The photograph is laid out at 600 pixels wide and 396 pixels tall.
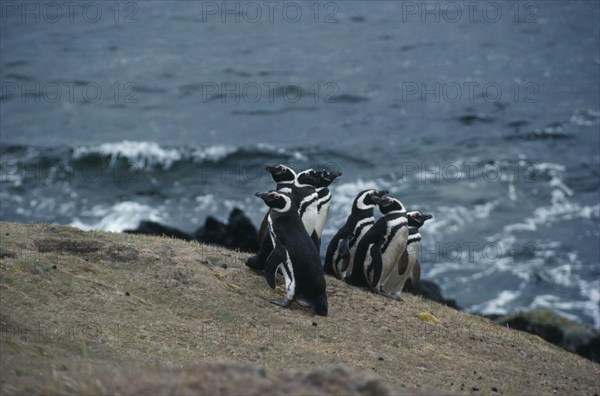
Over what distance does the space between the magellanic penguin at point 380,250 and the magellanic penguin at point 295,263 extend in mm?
1636

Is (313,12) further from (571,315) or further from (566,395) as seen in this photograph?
(566,395)

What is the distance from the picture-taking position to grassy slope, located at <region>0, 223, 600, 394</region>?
1041 cm

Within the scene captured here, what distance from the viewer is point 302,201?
47.5 ft

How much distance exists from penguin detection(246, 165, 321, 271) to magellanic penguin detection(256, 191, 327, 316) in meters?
0.54

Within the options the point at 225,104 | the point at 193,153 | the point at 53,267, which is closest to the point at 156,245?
the point at 53,267

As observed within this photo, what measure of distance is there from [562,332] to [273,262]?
8.12 m

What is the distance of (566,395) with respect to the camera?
12375 millimetres

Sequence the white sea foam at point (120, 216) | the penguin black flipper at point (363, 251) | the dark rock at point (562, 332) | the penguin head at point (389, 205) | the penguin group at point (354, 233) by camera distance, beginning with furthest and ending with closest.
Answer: the white sea foam at point (120, 216)
the dark rock at point (562, 332)
the penguin head at point (389, 205)
the penguin black flipper at point (363, 251)
the penguin group at point (354, 233)

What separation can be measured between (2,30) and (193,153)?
58.8 feet

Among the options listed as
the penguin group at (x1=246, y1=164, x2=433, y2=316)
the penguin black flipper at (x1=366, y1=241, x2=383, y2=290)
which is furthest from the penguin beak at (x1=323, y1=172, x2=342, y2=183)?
the penguin black flipper at (x1=366, y1=241, x2=383, y2=290)

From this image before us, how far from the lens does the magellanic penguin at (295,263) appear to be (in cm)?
1297

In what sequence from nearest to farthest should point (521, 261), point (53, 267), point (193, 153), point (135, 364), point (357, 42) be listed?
point (135, 364), point (53, 267), point (521, 261), point (193, 153), point (357, 42)

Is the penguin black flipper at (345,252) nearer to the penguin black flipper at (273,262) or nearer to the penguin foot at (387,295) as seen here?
the penguin foot at (387,295)

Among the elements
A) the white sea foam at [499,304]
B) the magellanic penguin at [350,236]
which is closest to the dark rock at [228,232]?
the white sea foam at [499,304]
